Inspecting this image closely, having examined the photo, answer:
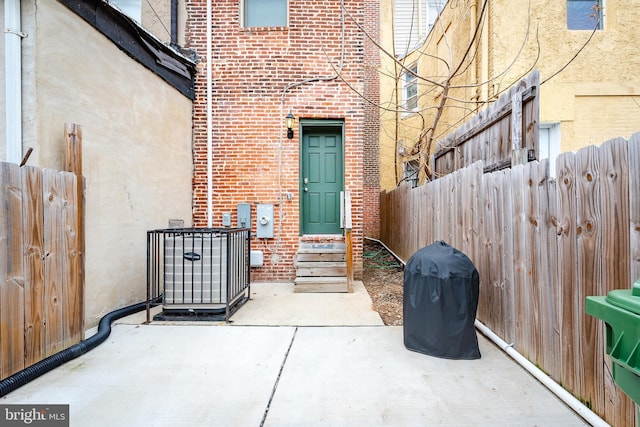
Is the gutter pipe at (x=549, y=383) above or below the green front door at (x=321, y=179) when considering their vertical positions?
below

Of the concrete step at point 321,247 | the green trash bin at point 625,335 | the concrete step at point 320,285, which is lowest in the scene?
the concrete step at point 320,285

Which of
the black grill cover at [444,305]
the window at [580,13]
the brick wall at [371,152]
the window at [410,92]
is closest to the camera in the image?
the black grill cover at [444,305]

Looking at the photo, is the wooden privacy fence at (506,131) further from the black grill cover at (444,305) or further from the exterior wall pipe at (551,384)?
the exterior wall pipe at (551,384)

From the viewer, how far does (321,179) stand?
Result: 5.97 meters

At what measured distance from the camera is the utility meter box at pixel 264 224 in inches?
219

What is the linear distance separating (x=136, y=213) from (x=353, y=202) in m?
3.33

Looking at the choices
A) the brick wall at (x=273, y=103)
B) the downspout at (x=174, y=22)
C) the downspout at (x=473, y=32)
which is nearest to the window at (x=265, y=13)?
the brick wall at (x=273, y=103)

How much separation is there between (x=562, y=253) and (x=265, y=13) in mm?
5939

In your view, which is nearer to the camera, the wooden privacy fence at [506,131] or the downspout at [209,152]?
the wooden privacy fence at [506,131]

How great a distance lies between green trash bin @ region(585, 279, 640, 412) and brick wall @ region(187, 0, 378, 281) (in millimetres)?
4488

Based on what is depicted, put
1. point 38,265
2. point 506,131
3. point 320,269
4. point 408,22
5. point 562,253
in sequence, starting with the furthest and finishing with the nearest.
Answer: point 408,22 < point 320,269 < point 506,131 < point 38,265 < point 562,253

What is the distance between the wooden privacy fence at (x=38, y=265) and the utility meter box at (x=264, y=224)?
2886mm

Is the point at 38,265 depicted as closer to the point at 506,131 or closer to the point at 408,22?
the point at 506,131

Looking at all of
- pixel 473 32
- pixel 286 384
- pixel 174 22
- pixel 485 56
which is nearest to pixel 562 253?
pixel 286 384
